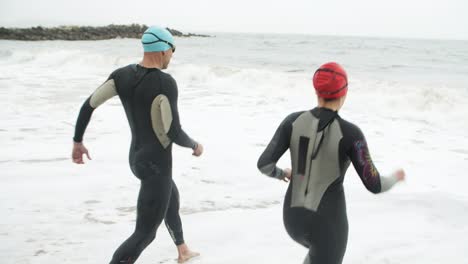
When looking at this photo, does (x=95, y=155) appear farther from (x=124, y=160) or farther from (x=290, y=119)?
(x=290, y=119)

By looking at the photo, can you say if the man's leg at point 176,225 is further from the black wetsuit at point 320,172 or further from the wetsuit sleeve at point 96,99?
the black wetsuit at point 320,172

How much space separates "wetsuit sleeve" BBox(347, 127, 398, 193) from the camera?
228 cm

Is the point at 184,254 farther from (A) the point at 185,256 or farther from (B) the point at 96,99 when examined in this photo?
(B) the point at 96,99

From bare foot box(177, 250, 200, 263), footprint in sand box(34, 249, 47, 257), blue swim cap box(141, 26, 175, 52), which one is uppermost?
blue swim cap box(141, 26, 175, 52)

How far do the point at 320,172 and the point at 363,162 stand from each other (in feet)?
0.72

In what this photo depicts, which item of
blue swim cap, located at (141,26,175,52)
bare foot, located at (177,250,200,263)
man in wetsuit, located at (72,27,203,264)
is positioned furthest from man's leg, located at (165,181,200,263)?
blue swim cap, located at (141,26,175,52)

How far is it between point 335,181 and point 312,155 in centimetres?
20

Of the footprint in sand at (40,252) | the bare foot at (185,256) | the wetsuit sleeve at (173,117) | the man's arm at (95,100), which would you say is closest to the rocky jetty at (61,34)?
the footprint in sand at (40,252)

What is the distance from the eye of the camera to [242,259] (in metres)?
3.85

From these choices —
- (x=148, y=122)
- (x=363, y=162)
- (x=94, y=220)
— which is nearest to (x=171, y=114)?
(x=148, y=122)

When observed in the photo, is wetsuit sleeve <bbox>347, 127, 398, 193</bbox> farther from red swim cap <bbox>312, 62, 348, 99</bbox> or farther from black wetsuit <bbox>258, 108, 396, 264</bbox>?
red swim cap <bbox>312, 62, 348, 99</bbox>

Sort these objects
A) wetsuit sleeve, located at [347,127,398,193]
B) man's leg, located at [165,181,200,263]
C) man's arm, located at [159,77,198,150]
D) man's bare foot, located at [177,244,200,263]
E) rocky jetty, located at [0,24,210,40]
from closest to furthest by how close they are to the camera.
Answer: wetsuit sleeve, located at [347,127,398,193] → man's arm, located at [159,77,198,150] → man's leg, located at [165,181,200,263] → man's bare foot, located at [177,244,200,263] → rocky jetty, located at [0,24,210,40]

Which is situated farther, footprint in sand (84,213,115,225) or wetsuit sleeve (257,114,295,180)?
footprint in sand (84,213,115,225)

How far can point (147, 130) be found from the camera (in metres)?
3.03
